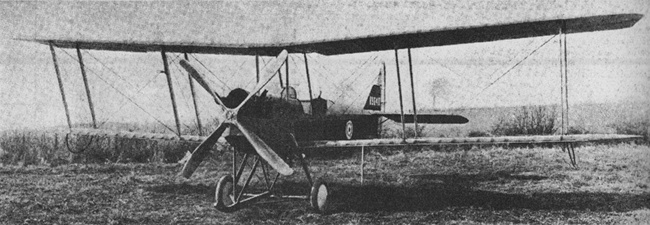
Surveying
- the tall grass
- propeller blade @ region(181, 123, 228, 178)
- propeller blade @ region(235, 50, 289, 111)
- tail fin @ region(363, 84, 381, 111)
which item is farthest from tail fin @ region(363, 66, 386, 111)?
propeller blade @ region(181, 123, 228, 178)

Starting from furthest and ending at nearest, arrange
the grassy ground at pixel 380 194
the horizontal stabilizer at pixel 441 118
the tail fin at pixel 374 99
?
the tail fin at pixel 374 99 < the horizontal stabilizer at pixel 441 118 < the grassy ground at pixel 380 194

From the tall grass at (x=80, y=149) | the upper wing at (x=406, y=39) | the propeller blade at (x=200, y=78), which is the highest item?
the upper wing at (x=406, y=39)

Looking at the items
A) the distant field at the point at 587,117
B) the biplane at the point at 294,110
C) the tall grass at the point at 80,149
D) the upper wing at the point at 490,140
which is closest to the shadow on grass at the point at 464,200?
the biplane at the point at 294,110

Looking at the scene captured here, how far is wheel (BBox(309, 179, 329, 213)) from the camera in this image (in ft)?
23.8

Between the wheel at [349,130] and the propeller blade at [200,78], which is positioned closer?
the propeller blade at [200,78]

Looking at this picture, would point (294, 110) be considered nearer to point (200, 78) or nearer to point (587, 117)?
point (200, 78)

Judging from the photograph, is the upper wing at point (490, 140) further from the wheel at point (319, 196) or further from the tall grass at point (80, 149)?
the tall grass at point (80, 149)

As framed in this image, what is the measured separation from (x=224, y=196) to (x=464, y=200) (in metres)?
3.89

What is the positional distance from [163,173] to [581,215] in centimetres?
908

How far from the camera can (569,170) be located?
11.6 meters

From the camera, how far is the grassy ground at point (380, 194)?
6875mm

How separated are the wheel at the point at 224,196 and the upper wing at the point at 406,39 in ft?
7.05

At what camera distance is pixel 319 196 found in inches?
289

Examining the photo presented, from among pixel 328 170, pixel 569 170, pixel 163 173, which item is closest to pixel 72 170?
pixel 163 173
